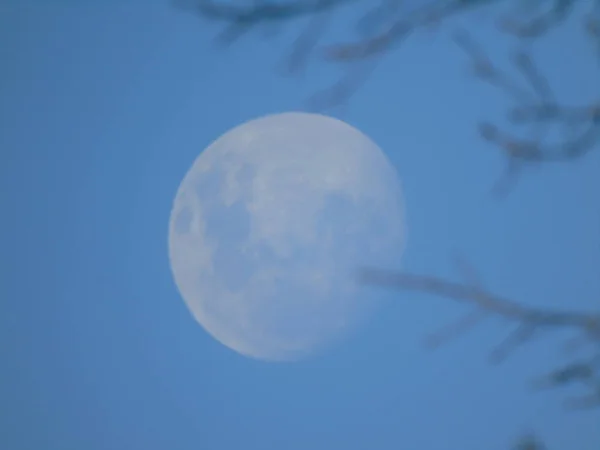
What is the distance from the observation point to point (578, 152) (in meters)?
1.63

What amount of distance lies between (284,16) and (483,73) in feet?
1.49

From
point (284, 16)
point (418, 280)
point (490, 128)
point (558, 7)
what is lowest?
point (418, 280)

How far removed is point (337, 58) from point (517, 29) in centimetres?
41

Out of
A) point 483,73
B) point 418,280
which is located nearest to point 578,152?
point 483,73

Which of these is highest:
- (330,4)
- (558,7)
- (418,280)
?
(558,7)

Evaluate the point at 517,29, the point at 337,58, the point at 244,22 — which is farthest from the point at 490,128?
the point at 244,22

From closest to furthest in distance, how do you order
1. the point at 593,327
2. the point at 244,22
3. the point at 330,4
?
1. the point at 593,327
2. the point at 244,22
3. the point at 330,4

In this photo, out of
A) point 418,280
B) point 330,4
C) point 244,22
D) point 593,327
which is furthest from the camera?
point 330,4

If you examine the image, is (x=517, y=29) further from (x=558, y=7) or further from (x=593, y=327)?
(x=593, y=327)

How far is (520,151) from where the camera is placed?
5.15 feet

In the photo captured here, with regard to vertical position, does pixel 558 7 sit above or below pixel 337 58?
A: above

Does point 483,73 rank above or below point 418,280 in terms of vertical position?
above

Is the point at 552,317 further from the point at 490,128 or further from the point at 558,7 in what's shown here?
the point at 558,7

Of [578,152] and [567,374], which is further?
[578,152]
